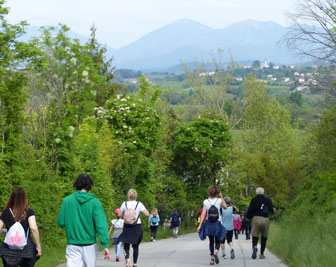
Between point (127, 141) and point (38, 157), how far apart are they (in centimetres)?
1671

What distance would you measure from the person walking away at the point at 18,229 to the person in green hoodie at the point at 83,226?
0.66 metres

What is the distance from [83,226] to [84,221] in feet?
0.24

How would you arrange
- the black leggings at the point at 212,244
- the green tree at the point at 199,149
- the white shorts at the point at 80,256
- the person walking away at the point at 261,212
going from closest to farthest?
the white shorts at the point at 80,256 < the black leggings at the point at 212,244 < the person walking away at the point at 261,212 < the green tree at the point at 199,149

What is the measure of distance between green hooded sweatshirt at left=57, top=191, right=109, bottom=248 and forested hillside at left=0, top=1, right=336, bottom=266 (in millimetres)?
5215

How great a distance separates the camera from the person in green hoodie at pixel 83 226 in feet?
27.9

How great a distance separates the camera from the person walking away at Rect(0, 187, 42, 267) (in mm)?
8836

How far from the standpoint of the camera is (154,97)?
1734 inches

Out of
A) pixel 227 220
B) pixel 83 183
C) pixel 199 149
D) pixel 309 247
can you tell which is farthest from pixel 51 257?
pixel 199 149

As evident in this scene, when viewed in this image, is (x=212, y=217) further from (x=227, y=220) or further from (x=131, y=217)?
(x=227, y=220)

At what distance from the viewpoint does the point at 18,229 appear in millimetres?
8836

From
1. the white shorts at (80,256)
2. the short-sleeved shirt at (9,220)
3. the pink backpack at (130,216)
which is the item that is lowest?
the pink backpack at (130,216)

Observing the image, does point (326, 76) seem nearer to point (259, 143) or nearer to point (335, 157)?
point (335, 157)

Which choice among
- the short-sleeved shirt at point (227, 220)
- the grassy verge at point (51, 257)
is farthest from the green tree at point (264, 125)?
the short-sleeved shirt at point (227, 220)

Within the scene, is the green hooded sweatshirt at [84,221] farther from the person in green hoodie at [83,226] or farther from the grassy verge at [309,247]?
the grassy verge at [309,247]
